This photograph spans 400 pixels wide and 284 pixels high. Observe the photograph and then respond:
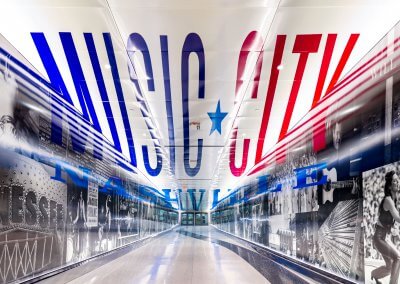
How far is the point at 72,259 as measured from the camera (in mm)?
7293

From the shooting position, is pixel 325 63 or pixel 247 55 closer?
pixel 247 55

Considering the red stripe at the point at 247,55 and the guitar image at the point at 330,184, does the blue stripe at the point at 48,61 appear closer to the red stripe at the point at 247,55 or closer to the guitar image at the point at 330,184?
the red stripe at the point at 247,55

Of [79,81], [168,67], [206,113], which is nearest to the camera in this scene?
[168,67]

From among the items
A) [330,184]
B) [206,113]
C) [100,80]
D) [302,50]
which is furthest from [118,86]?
[330,184]

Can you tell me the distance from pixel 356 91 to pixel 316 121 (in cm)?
193

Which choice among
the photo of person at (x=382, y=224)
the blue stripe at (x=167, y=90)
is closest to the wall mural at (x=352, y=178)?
the photo of person at (x=382, y=224)

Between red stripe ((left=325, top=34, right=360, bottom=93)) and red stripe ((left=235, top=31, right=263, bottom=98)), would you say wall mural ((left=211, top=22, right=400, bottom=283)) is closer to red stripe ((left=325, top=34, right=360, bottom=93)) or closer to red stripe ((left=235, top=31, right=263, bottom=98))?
red stripe ((left=325, top=34, right=360, bottom=93))

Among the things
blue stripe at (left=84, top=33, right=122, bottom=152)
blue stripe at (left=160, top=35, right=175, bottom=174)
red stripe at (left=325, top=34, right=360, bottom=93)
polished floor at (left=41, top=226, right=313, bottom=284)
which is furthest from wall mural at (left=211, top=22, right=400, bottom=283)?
blue stripe at (left=84, top=33, right=122, bottom=152)

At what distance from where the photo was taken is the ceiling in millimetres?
5137

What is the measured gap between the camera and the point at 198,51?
6387 millimetres

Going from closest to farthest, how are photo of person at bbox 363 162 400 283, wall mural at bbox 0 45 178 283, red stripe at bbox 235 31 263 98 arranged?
photo of person at bbox 363 162 400 283, wall mural at bbox 0 45 178 283, red stripe at bbox 235 31 263 98

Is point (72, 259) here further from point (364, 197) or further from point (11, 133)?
point (364, 197)

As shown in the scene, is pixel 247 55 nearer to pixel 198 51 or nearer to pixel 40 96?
pixel 198 51

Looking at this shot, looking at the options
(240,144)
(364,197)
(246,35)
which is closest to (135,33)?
(246,35)
